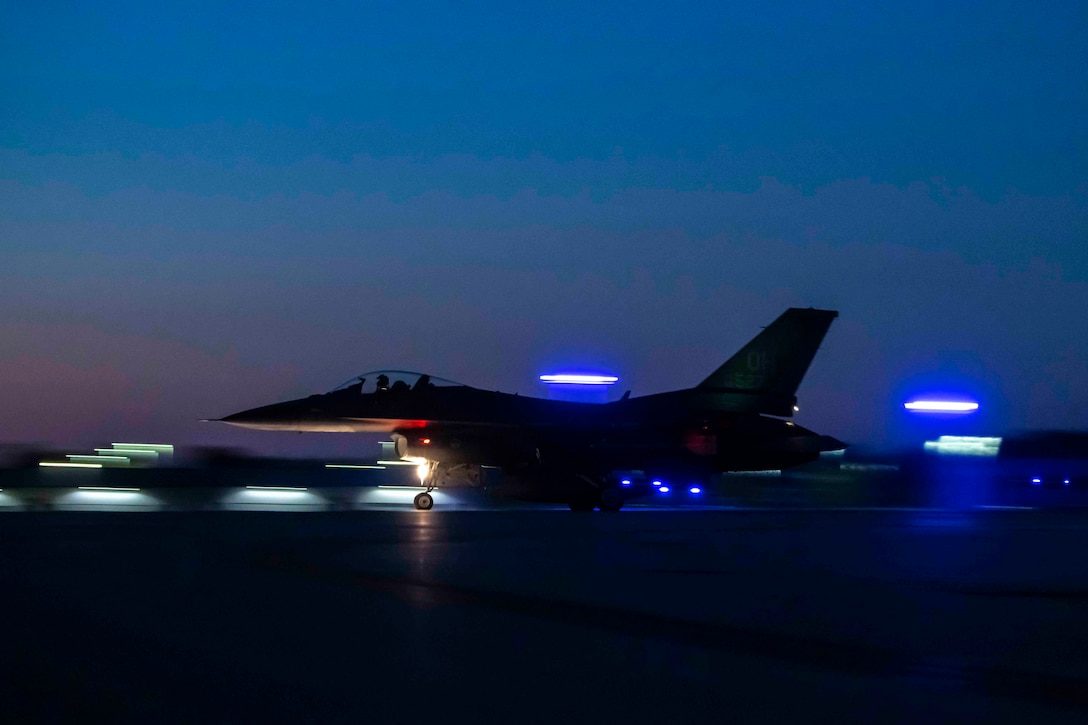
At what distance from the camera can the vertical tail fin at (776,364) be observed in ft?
80.8

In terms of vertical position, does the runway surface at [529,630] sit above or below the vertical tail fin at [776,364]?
below

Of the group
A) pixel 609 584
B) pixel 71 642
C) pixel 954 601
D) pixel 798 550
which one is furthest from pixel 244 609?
pixel 798 550

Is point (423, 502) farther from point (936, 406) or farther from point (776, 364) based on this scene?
point (936, 406)

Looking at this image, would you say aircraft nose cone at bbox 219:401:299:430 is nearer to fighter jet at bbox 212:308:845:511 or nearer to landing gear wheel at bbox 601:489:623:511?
fighter jet at bbox 212:308:845:511

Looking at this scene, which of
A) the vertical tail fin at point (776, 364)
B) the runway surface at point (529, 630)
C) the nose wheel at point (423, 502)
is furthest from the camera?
the vertical tail fin at point (776, 364)

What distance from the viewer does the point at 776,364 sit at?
976 inches

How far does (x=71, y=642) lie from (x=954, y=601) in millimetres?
5669

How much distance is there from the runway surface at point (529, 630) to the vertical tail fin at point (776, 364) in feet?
38.7

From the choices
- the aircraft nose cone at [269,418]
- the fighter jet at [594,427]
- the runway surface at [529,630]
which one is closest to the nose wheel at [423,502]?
the fighter jet at [594,427]

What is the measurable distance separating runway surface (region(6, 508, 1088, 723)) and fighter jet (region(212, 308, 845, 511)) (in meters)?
9.57

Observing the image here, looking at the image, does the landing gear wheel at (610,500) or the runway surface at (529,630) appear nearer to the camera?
the runway surface at (529,630)

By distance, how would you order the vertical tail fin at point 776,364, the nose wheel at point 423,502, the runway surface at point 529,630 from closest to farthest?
1. the runway surface at point 529,630
2. the nose wheel at point 423,502
3. the vertical tail fin at point 776,364

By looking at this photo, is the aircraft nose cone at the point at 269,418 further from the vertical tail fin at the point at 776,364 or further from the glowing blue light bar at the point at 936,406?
the glowing blue light bar at the point at 936,406

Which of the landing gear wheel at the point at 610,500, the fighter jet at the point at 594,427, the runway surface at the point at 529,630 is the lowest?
the runway surface at the point at 529,630
